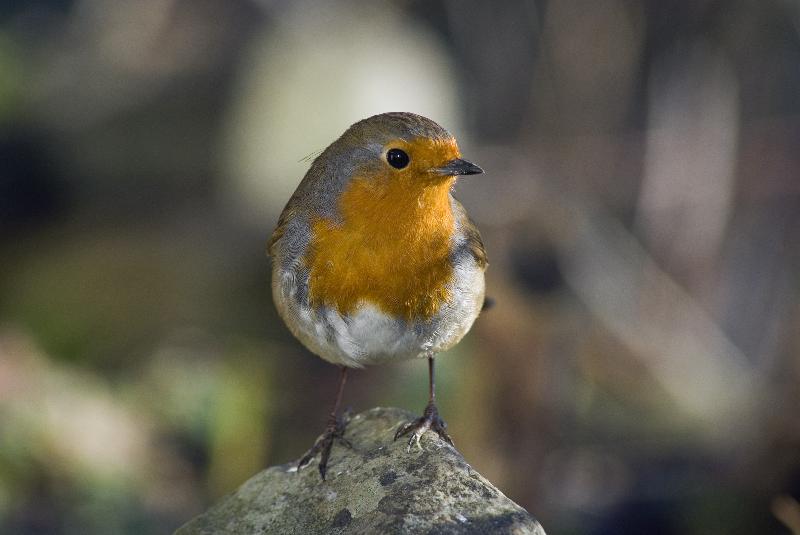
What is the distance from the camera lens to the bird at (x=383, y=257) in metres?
3.08

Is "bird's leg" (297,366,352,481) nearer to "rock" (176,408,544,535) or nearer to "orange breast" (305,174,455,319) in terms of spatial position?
"rock" (176,408,544,535)

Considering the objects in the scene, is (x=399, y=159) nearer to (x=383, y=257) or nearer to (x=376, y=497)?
(x=383, y=257)

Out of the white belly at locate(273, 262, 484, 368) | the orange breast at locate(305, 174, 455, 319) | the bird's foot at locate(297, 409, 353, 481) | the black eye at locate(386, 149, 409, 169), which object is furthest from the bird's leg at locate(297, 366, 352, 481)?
the black eye at locate(386, 149, 409, 169)

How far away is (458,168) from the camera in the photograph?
10.0ft

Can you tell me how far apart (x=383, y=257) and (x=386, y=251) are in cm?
2

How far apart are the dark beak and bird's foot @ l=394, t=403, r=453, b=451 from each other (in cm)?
64

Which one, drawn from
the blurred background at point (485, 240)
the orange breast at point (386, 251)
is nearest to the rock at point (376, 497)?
the orange breast at point (386, 251)

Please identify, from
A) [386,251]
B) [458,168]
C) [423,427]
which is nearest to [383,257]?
[386,251]

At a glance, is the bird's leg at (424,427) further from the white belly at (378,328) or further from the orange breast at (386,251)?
the orange breast at (386,251)

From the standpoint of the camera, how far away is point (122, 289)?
656 centimetres

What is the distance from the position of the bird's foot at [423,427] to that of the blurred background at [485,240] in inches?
81.6

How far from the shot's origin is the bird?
3.08m

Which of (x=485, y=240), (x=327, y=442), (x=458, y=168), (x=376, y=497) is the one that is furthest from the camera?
(x=485, y=240)

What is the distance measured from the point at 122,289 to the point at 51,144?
92 centimetres
